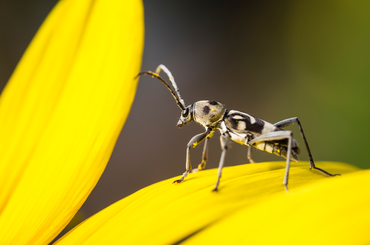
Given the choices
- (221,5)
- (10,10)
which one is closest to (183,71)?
(221,5)

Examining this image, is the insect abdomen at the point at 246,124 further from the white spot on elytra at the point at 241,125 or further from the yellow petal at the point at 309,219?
the yellow petal at the point at 309,219

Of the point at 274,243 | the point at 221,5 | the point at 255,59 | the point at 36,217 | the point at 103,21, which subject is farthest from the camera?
the point at 255,59

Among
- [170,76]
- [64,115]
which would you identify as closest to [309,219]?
[64,115]

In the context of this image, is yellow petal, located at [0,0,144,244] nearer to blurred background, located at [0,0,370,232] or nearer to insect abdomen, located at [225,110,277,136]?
blurred background, located at [0,0,370,232]

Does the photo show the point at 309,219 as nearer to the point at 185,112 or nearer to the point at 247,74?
the point at 185,112

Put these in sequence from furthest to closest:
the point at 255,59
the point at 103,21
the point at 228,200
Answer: the point at 255,59, the point at 103,21, the point at 228,200

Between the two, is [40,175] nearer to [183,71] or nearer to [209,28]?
[183,71]

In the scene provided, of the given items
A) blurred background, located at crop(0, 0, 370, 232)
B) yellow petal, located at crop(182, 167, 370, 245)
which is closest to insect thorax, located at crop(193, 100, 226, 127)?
blurred background, located at crop(0, 0, 370, 232)
